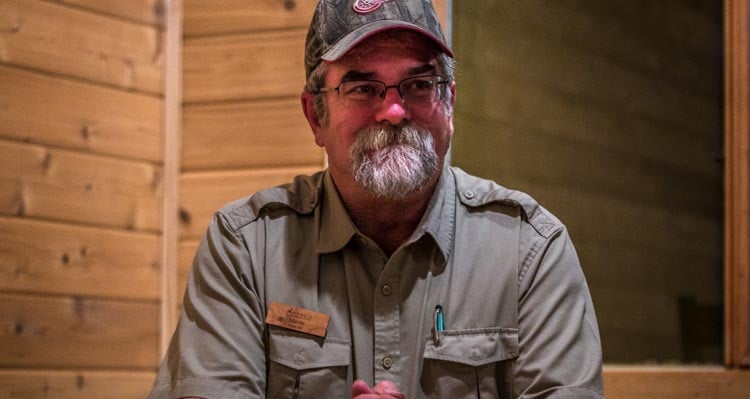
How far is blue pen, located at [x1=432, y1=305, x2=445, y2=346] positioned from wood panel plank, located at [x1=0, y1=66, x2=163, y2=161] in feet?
4.10

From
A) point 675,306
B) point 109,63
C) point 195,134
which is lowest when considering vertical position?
point 675,306

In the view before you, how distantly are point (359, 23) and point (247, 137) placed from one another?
2.93 ft

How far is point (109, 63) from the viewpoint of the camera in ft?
8.67

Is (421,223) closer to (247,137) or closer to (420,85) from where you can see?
(420,85)

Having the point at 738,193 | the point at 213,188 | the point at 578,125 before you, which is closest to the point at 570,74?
the point at 578,125

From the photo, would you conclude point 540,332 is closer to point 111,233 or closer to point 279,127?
point 279,127

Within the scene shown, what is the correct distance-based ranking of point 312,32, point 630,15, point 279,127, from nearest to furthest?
point 312,32 → point 279,127 → point 630,15

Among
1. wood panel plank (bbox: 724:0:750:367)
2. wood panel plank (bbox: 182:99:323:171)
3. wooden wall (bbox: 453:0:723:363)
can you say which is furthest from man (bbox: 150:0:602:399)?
wood panel plank (bbox: 724:0:750:367)

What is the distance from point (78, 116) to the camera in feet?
8.43

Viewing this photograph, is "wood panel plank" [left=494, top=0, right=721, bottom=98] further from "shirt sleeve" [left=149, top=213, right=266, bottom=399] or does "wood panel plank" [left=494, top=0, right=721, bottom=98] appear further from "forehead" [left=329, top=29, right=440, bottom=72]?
"shirt sleeve" [left=149, top=213, right=266, bottom=399]

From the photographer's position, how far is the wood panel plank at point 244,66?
2508 mm

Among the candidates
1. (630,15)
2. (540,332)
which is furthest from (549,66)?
(540,332)

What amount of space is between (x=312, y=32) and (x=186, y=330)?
1.90ft

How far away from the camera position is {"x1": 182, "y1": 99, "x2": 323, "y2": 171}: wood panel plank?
2.49 m
